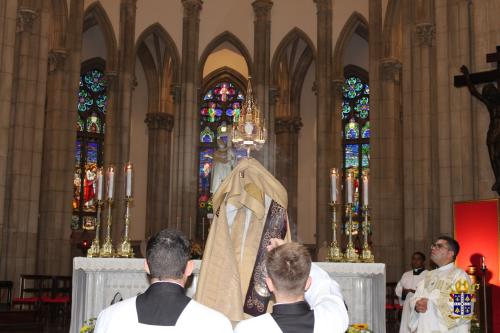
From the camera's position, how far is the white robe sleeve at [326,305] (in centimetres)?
306

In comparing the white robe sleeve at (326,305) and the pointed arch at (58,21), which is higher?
the pointed arch at (58,21)

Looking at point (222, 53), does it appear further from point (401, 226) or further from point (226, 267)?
point (226, 267)

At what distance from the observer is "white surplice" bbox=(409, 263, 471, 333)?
623 centimetres

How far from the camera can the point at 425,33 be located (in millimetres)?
16938

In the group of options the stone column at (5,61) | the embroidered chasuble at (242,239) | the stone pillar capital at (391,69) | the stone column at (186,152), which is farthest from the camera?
the stone column at (186,152)

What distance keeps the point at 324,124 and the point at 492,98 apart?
11.8 metres

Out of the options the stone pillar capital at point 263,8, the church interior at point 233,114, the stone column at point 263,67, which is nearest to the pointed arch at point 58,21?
the church interior at point 233,114

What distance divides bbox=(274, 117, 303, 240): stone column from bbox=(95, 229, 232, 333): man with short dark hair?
24.1 meters

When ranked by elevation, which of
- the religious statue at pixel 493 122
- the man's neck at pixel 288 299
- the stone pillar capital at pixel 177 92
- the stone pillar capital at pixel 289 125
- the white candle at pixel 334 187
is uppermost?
the stone pillar capital at pixel 177 92

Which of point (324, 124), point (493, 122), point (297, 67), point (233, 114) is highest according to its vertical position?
point (297, 67)

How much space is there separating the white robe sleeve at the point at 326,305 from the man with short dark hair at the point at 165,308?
0.39 meters

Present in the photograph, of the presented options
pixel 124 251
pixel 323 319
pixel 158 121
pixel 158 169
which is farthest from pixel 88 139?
pixel 323 319

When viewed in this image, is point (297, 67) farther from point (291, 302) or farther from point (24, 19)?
point (291, 302)

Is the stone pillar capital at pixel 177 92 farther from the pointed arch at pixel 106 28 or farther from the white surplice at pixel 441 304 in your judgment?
the white surplice at pixel 441 304
